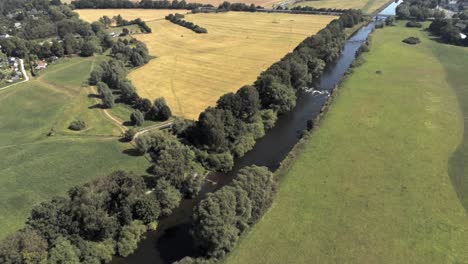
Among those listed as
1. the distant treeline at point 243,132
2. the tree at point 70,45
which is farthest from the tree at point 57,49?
the distant treeline at point 243,132

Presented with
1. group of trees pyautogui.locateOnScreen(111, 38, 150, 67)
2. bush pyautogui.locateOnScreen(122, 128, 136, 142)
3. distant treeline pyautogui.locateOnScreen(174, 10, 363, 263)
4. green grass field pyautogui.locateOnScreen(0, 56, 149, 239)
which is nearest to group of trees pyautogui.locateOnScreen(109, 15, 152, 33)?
group of trees pyautogui.locateOnScreen(111, 38, 150, 67)

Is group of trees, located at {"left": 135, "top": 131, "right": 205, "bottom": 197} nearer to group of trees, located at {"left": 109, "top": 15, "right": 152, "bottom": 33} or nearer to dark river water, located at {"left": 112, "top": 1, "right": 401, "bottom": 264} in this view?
dark river water, located at {"left": 112, "top": 1, "right": 401, "bottom": 264}

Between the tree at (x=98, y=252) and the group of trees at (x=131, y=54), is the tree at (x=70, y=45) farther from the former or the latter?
the tree at (x=98, y=252)

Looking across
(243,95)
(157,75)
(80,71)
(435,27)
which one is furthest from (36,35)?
(435,27)

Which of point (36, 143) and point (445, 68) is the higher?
point (445, 68)

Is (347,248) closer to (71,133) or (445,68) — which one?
(71,133)
